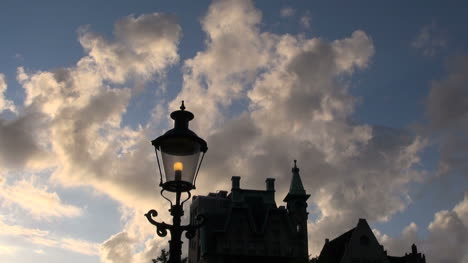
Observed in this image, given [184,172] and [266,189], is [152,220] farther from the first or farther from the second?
[266,189]

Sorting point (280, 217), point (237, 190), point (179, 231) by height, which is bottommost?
point (179, 231)

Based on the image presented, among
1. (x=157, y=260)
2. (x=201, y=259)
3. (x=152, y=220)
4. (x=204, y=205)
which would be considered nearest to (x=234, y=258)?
(x=201, y=259)

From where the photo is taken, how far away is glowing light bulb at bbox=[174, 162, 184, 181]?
10094mm

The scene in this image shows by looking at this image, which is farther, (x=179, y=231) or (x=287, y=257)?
(x=287, y=257)

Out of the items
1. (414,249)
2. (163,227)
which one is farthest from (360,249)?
(163,227)

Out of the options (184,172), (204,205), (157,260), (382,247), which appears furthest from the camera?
(204,205)

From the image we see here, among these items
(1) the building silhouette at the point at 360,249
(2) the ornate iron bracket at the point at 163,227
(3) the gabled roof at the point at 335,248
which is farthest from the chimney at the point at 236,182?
(2) the ornate iron bracket at the point at 163,227

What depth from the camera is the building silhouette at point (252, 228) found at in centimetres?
5975

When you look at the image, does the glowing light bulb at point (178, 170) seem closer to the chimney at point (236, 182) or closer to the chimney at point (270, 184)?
the chimney at point (236, 182)

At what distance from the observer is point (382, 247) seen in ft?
189

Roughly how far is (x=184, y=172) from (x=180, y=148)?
0.53 m

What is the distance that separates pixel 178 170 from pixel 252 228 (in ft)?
→ 171

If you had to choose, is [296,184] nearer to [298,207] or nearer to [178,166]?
[298,207]

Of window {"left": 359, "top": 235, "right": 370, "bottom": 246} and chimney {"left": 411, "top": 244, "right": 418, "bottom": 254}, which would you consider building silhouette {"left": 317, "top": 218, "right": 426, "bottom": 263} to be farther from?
chimney {"left": 411, "top": 244, "right": 418, "bottom": 254}
